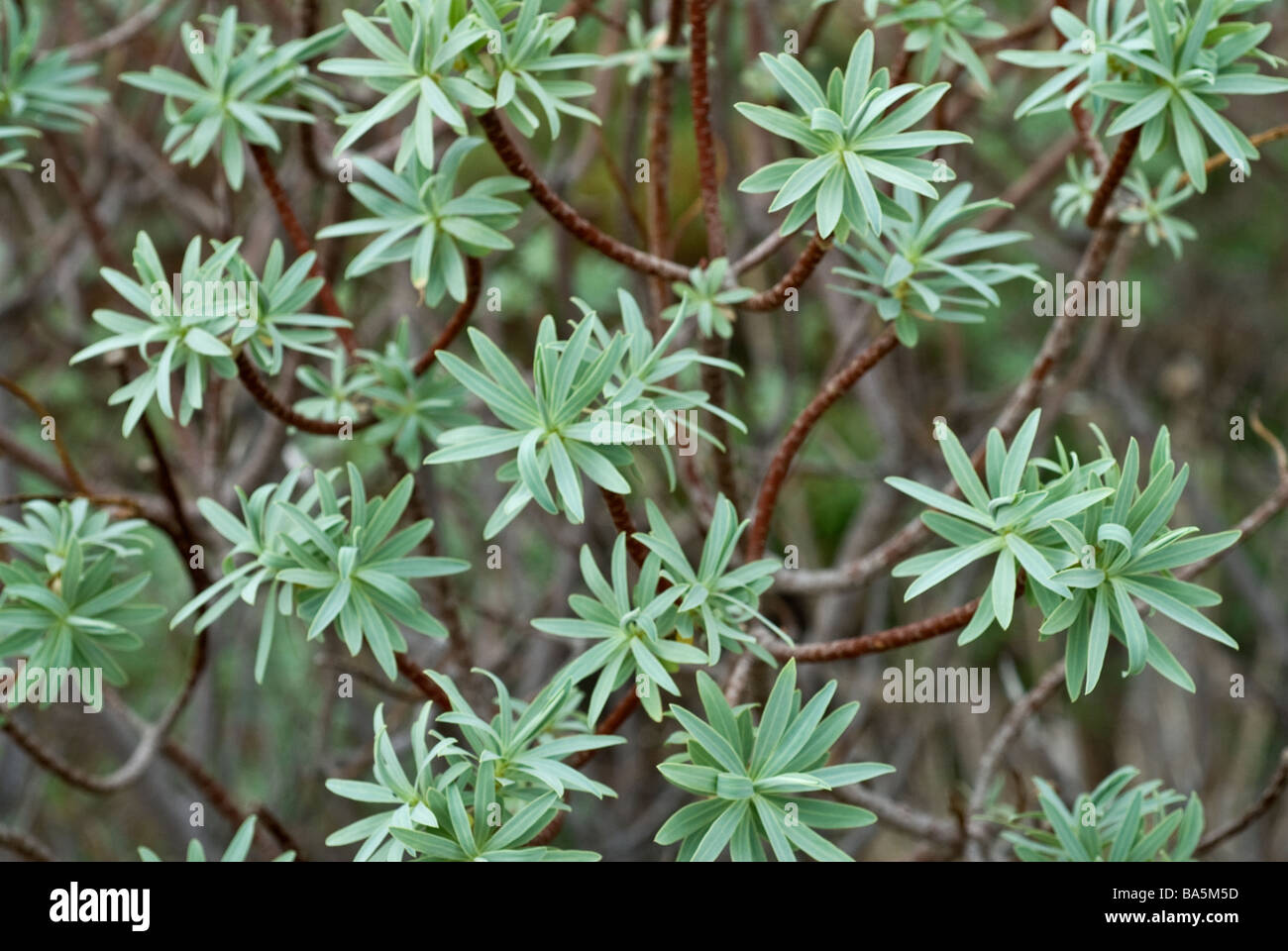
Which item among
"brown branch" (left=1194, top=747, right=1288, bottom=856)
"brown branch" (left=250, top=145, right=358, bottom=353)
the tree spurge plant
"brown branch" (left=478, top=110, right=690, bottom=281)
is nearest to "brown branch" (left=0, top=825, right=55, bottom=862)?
the tree spurge plant

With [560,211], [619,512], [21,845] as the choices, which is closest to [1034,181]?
[560,211]

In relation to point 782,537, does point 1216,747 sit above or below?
below

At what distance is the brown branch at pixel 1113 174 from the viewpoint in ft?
3.76

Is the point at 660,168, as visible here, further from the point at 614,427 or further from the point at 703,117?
the point at 614,427

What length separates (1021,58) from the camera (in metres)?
1.21

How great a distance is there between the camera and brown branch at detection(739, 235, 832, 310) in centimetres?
109

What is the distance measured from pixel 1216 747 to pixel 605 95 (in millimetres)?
2250

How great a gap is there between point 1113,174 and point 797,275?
37cm

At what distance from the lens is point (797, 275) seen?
1.14 metres

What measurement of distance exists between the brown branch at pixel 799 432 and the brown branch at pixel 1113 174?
0.28 m
